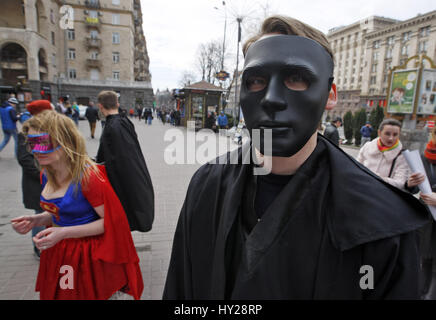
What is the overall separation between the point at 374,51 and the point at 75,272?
73047 millimetres

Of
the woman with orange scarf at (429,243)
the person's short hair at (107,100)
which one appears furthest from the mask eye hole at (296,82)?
the person's short hair at (107,100)

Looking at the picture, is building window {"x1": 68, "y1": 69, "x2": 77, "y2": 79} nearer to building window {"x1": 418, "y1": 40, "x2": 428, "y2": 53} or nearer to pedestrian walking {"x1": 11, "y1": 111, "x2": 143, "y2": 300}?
pedestrian walking {"x1": 11, "y1": 111, "x2": 143, "y2": 300}

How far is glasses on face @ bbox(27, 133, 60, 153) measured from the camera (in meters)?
1.83

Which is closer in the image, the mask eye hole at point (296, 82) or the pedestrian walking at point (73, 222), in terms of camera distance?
the mask eye hole at point (296, 82)

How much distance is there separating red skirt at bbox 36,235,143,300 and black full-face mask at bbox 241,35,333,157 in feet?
5.11

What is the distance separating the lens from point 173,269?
1248 mm

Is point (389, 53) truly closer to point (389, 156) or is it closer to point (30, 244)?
point (389, 156)

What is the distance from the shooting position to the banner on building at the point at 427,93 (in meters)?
13.6

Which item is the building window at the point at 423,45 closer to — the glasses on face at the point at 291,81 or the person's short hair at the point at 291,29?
the person's short hair at the point at 291,29

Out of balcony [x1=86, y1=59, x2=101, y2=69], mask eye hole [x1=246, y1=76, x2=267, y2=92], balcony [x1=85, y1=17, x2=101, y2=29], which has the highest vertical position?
balcony [x1=85, y1=17, x2=101, y2=29]

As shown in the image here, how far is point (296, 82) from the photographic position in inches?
40.7

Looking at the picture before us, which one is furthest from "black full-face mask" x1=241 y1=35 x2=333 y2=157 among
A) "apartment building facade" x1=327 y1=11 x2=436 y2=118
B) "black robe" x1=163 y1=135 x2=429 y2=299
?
"apartment building facade" x1=327 y1=11 x2=436 y2=118

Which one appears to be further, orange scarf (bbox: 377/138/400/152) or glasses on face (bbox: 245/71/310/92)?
orange scarf (bbox: 377/138/400/152)
